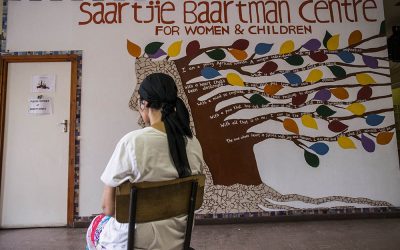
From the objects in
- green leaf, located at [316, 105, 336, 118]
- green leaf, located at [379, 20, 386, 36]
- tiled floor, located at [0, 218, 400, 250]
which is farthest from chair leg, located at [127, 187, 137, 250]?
green leaf, located at [379, 20, 386, 36]

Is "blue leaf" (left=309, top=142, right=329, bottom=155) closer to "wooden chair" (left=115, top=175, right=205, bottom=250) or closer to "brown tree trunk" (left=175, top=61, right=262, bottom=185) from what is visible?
"brown tree trunk" (left=175, top=61, right=262, bottom=185)

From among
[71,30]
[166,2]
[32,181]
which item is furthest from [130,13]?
[32,181]

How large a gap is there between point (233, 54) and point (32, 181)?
8.48 feet

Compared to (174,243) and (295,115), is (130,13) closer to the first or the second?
(295,115)

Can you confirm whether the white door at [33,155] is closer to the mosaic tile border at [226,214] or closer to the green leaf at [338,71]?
the mosaic tile border at [226,214]

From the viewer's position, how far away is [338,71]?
129 inches

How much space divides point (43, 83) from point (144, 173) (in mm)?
2686

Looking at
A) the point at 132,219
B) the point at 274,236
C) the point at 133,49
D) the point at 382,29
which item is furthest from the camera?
the point at 382,29

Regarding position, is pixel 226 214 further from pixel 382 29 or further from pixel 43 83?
pixel 382 29

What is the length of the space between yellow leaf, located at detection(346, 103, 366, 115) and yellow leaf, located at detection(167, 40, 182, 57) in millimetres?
2032

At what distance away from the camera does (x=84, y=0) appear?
3.24 m

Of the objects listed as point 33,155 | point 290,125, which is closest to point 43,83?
point 33,155

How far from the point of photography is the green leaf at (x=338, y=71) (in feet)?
10.8

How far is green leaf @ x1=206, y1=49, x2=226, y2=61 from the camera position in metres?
3.22
